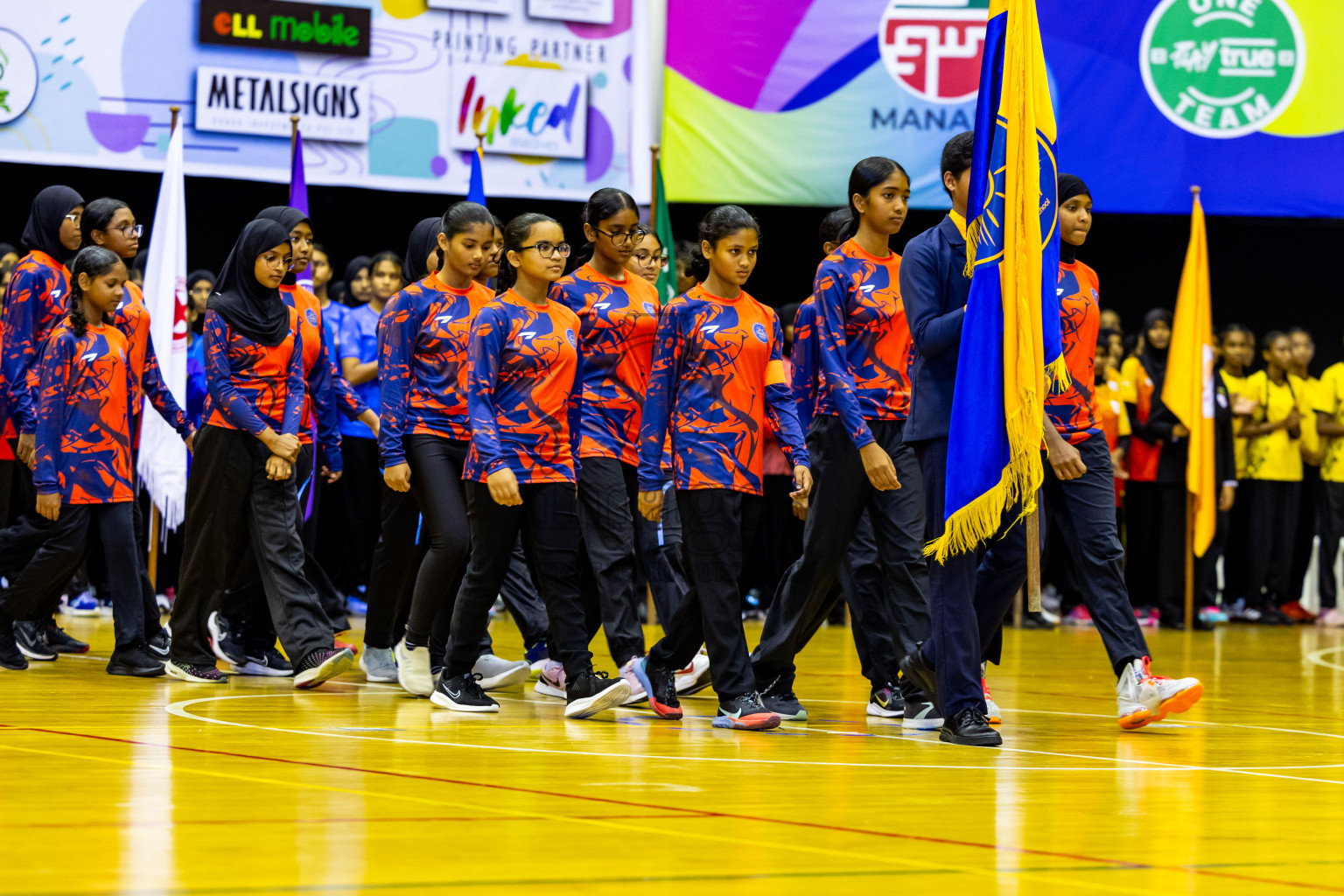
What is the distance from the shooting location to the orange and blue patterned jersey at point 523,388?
20.7 feet

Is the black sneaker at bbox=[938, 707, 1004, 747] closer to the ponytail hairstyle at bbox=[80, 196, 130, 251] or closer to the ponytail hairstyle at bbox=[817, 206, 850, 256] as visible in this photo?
the ponytail hairstyle at bbox=[817, 206, 850, 256]

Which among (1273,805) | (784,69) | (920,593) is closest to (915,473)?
(920,593)

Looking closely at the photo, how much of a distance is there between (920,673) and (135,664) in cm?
340

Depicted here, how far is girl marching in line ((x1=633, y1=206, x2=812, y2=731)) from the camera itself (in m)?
6.03

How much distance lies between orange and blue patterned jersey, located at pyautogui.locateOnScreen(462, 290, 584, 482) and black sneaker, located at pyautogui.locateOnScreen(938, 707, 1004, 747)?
159cm

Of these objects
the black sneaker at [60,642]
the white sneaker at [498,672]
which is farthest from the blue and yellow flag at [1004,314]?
the black sneaker at [60,642]

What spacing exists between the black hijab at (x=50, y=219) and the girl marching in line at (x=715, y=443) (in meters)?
3.54

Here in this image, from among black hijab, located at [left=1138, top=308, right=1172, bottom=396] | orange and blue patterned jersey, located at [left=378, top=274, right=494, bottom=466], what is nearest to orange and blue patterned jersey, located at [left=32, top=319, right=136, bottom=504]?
orange and blue patterned jersey, located at [left=378, top=274, right=494, bottom=466]

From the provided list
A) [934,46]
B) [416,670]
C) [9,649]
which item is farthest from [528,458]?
[934,46]

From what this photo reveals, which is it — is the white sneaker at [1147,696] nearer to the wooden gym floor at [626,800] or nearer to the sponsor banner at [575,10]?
the wooden gym floor at [626,800]

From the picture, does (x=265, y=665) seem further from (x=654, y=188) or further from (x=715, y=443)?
(x=654, y=188)

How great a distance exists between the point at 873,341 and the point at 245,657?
127 inches

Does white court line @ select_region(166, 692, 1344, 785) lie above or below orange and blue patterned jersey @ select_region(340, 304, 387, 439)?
below

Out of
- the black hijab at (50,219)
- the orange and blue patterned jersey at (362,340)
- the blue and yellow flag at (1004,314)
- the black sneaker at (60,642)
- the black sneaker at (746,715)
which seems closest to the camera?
the blue and yellow flag at (1004,314)
